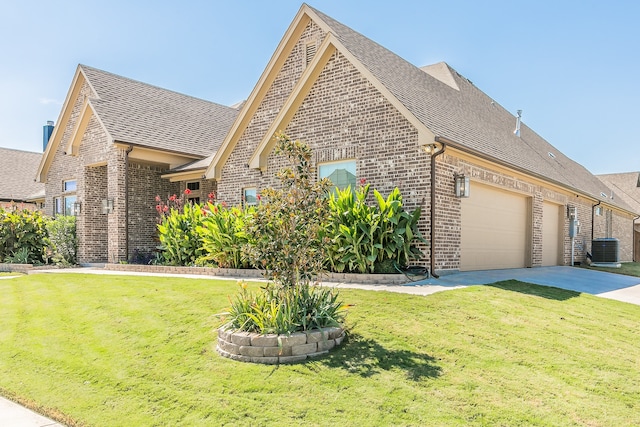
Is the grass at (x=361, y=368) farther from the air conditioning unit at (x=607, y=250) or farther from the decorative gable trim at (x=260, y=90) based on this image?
the air conditioning unit at (x=607, y=250)

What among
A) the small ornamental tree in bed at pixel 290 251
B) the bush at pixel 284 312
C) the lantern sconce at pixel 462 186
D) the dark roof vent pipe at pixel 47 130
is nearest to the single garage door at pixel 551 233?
the lantern sconce at pixel 462 186

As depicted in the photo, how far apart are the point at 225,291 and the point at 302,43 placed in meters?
8.84

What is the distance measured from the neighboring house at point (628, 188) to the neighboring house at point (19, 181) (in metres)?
36.6

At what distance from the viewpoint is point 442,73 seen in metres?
19.6

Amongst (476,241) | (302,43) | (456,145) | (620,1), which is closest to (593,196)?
(620,1)

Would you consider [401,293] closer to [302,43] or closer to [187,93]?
[302,43]

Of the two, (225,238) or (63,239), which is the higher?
(225,238)

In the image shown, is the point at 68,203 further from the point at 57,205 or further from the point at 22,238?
the point at 22,238

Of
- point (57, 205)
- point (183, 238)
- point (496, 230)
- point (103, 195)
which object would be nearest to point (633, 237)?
point (496, 230)

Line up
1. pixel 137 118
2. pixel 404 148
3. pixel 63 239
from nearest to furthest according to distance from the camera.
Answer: pixel 404 148, pixel 63 239, pixel 137 118

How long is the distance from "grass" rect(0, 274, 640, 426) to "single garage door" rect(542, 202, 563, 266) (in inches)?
344

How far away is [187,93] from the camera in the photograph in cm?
2341

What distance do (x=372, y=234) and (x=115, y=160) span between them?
10483 millimetres

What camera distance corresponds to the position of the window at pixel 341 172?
11969mm
